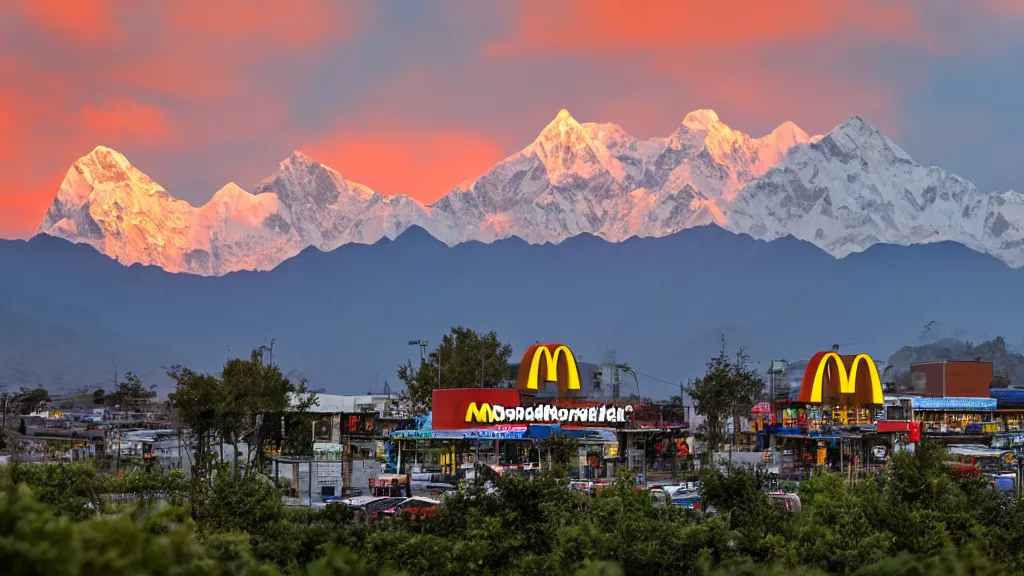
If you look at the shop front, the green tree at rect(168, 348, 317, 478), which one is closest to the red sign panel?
the green tree at rect(168, 348, 317, 478)

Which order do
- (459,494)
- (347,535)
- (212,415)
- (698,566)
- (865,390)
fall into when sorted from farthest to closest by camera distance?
(865,390) < (212,415) < (459,494) < (347,535) < (698,566)

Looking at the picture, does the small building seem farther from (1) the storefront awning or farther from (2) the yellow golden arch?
(1) the storefront awning

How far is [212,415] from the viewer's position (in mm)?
Answer: 60875

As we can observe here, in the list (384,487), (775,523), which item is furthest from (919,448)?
(384,487)

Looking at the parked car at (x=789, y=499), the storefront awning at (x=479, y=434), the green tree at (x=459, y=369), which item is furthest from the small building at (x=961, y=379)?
the parked car at (x=789, y=499)

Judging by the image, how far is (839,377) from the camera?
81250mm

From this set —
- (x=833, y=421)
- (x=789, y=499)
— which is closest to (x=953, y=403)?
(x=833, y=421)

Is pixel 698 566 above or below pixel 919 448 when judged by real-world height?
below

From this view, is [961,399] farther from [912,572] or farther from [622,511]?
[912,572]

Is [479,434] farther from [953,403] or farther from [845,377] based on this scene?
[953,403]

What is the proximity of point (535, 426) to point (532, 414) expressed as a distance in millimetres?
1117

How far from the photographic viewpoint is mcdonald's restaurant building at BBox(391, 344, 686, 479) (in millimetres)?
75000

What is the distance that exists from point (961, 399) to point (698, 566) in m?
78.2

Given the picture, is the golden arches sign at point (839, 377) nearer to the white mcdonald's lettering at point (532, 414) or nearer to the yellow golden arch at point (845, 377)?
the yellow golden arch at point (845, 377)
